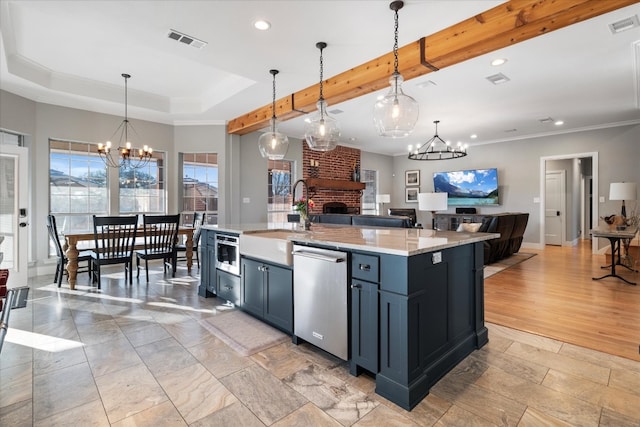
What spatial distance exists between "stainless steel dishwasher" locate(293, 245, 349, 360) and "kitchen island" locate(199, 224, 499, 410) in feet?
0.16

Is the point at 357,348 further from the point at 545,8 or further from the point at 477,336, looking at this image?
the point at 545,8

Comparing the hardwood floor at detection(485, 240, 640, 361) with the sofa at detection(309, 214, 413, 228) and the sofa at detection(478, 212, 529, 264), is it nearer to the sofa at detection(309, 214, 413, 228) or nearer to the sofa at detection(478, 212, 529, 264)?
the sofa at detection(478, 212, 529, 264)

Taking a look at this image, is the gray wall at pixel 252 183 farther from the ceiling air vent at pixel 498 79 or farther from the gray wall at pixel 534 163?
the gray wall at pixel 534 163

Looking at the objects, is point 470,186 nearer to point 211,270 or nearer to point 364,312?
point 211,270

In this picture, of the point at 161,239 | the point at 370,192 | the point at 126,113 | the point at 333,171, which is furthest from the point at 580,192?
the point at 126,113

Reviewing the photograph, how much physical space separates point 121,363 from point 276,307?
1.17 m

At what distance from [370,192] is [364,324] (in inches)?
334

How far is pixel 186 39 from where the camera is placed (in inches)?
124

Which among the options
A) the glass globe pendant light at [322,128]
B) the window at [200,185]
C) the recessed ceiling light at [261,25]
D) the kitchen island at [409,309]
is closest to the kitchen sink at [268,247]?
the kitchen island at [409,309]

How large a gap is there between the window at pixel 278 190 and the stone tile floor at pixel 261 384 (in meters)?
4.66

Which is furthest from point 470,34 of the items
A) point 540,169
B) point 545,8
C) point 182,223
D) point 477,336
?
point 540,169

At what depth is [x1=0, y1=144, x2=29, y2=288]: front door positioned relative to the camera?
4199mm

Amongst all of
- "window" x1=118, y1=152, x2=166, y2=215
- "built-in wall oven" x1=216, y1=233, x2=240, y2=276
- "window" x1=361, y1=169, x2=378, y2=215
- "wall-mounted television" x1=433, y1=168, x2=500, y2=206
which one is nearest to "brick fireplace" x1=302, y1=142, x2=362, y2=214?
"window" x1=361, y1=169, x2=378, y2=215

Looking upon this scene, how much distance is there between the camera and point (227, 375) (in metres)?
2.08
